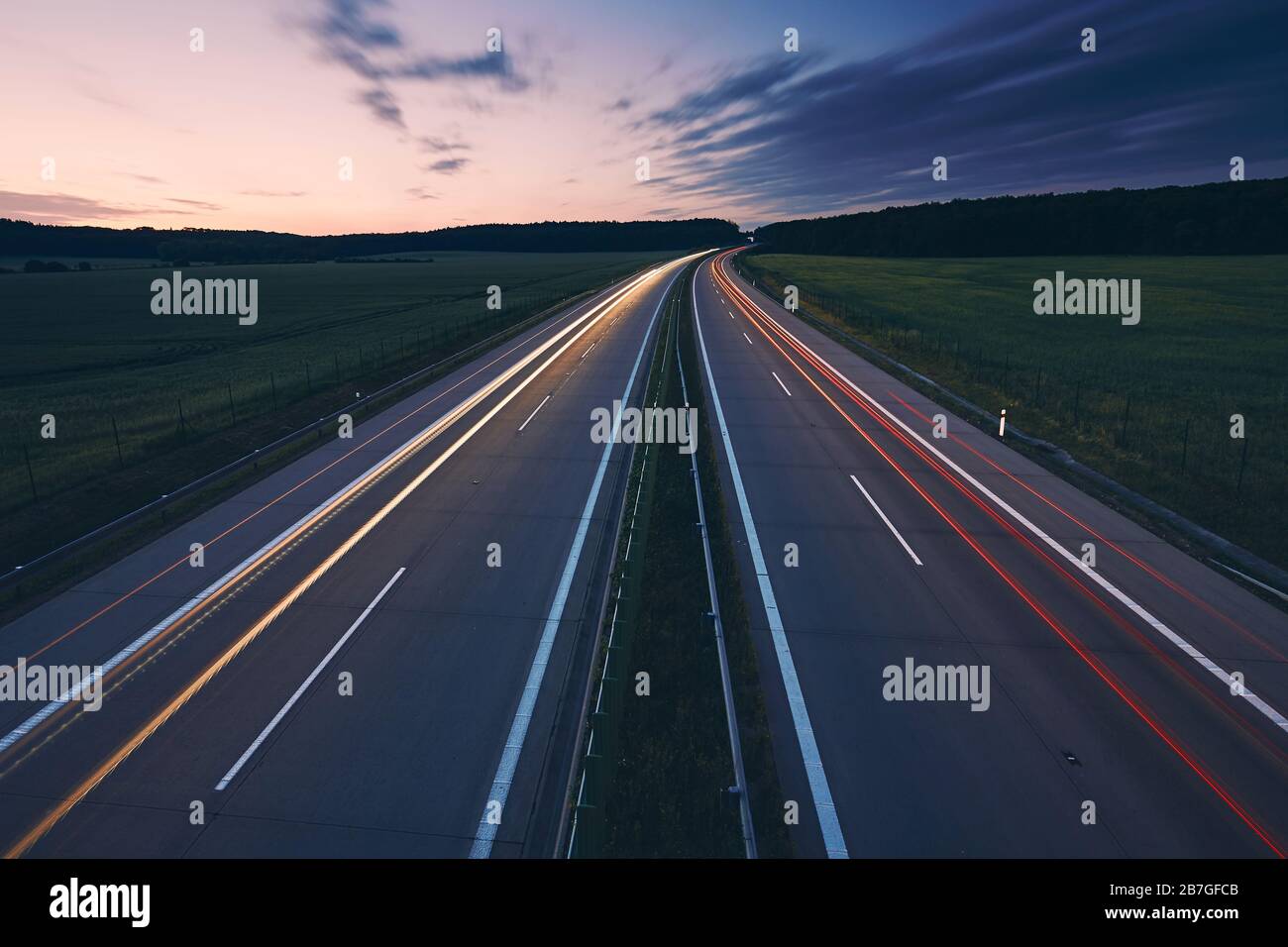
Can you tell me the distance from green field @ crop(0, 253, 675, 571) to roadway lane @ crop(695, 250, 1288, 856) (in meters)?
18.4

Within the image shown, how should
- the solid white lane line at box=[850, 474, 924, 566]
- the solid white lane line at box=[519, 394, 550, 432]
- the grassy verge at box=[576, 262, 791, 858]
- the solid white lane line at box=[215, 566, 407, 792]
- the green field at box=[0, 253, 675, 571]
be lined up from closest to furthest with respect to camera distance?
1. the grassy verge at box=[576, 262, 791, 858]
2. the solid white lane line at box=[215, 566, 407, 792]
3. the solid white lane line at box=[850, 474, 924, 566]
4. the green field at box=[0, 253, 675, 571]
5. the solid white lane line at box=[519, 394, 550, 432]

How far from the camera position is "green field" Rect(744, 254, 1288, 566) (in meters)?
19.8

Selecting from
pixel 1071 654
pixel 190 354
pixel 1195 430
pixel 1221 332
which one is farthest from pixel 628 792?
pixel 1221 332

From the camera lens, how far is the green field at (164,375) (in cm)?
2022

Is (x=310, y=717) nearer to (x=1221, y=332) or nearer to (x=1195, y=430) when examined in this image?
(x=1195, y=430)

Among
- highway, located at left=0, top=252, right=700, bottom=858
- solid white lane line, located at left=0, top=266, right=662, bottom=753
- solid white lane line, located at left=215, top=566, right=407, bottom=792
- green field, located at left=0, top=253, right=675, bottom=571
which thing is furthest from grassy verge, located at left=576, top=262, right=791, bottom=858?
green field, located at left=0, top=253, right=675, bottom=571

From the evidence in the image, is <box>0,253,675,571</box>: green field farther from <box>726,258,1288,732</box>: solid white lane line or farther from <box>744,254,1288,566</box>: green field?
<box>744,254,1288,566</box>: green field

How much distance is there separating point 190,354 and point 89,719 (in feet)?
165

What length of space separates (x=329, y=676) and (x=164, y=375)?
40957 mm

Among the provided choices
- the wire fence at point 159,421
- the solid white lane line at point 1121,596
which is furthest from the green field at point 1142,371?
the wire fence at point 159,421

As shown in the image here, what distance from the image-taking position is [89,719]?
34.1ft

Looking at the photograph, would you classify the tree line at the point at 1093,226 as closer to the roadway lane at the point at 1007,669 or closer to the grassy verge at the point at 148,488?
the roadway lane at the point at 1007,669

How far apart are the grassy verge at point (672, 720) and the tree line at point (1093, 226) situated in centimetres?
17761

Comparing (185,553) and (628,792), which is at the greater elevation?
(185,553)
